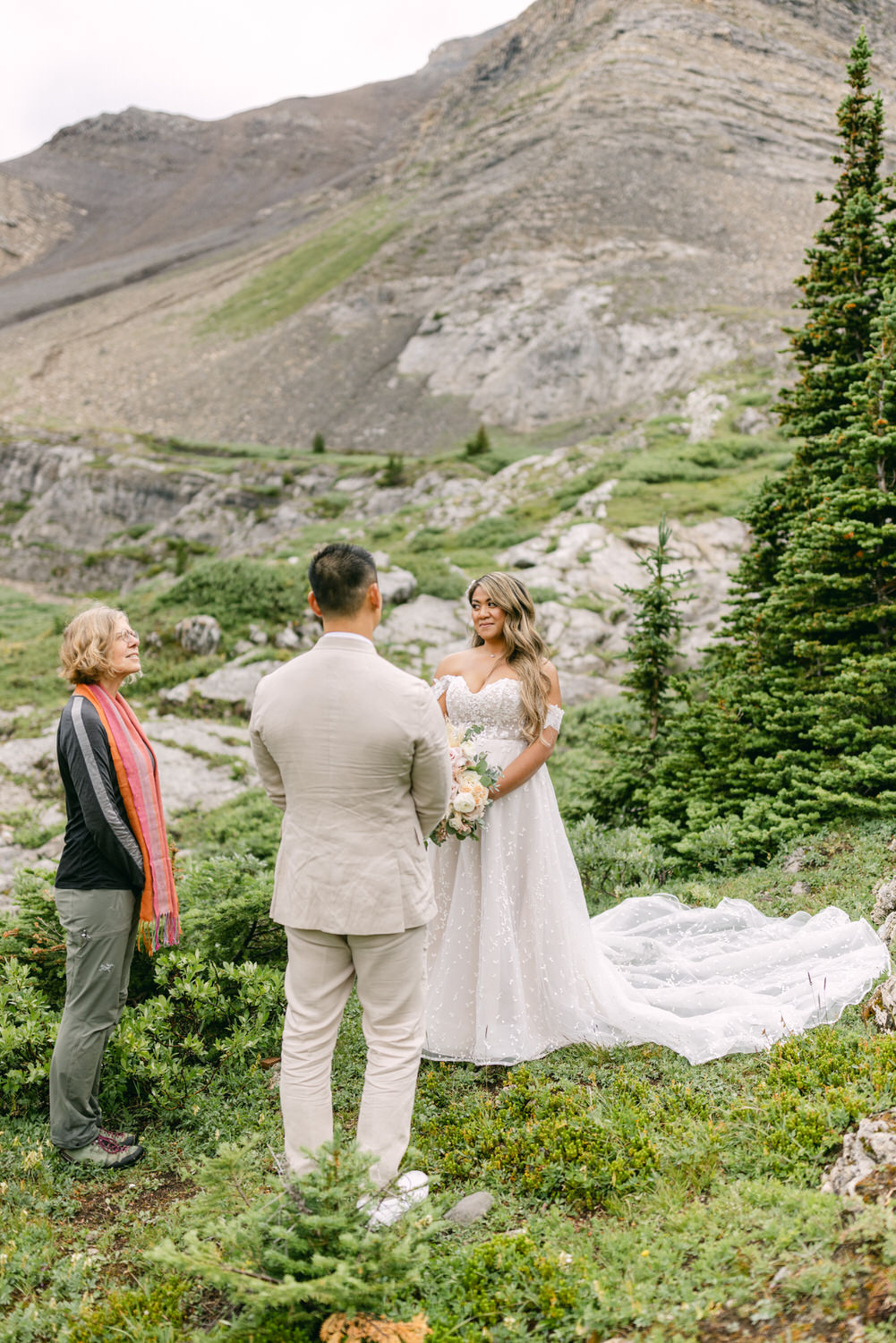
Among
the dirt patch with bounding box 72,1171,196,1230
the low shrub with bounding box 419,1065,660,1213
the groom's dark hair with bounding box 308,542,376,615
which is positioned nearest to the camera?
the groom's dark hair with bounding box 308,542,376,615

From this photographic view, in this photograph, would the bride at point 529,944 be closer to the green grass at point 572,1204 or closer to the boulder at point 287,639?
the green grass at point 572,1204

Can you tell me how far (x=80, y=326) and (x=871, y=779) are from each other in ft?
242

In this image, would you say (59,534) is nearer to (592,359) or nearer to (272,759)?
(592,359)

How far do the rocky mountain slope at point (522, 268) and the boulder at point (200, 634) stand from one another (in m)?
21.0

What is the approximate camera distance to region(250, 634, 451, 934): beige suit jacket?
3355mm

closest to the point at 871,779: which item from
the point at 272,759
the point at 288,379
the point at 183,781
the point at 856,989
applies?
the point at 856,989

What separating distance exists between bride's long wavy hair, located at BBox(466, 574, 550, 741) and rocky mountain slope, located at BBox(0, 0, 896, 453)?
28260 millimetres

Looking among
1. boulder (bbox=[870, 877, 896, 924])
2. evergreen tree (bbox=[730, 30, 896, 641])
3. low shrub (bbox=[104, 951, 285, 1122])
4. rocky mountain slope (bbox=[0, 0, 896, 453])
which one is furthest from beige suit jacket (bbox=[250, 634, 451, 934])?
rocky mountain slope (bbox=[0, 0, 896, 453])

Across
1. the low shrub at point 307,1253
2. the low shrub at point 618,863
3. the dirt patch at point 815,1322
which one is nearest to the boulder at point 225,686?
the low shrub at point 618,863

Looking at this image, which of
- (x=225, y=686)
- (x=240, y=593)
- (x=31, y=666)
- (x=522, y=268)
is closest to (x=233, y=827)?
(x=225, y=686)

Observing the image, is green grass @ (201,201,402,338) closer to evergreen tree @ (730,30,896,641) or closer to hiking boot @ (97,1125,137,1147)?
evergreen tree @ (730,30,896,641)

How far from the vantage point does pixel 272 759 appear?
3.69 m

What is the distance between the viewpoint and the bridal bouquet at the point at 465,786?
4777 millimetres

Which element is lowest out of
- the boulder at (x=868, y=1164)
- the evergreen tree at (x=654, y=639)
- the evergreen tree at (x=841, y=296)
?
the boulder at (x=868, y=1164)
